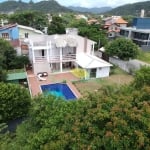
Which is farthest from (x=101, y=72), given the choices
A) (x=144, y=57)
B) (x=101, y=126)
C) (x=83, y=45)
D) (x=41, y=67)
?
(x=101, y=126)

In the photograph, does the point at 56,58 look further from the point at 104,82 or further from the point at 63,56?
the point at 104,82

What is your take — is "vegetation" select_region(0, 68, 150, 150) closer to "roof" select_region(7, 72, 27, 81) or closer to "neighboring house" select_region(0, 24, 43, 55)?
"roof" select_region(7, 72, 27, 81)

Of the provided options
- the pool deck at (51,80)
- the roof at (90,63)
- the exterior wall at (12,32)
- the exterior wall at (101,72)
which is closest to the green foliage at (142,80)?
the pool deck at (51,80)

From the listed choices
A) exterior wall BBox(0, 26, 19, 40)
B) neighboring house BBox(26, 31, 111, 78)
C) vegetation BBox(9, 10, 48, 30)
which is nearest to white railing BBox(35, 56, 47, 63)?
neighboring house BBox(26, 31, 111, 78)

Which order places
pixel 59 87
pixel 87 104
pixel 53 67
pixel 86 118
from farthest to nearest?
1. pixel 53 67
2. pixel 59 87
3. pixel 87 104
4. pixel 86 118

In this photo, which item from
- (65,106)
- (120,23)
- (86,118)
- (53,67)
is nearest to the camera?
(86,118)

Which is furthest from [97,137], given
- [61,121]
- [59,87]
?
[59,87]

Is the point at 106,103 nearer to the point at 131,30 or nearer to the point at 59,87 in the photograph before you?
the point at 59,87
